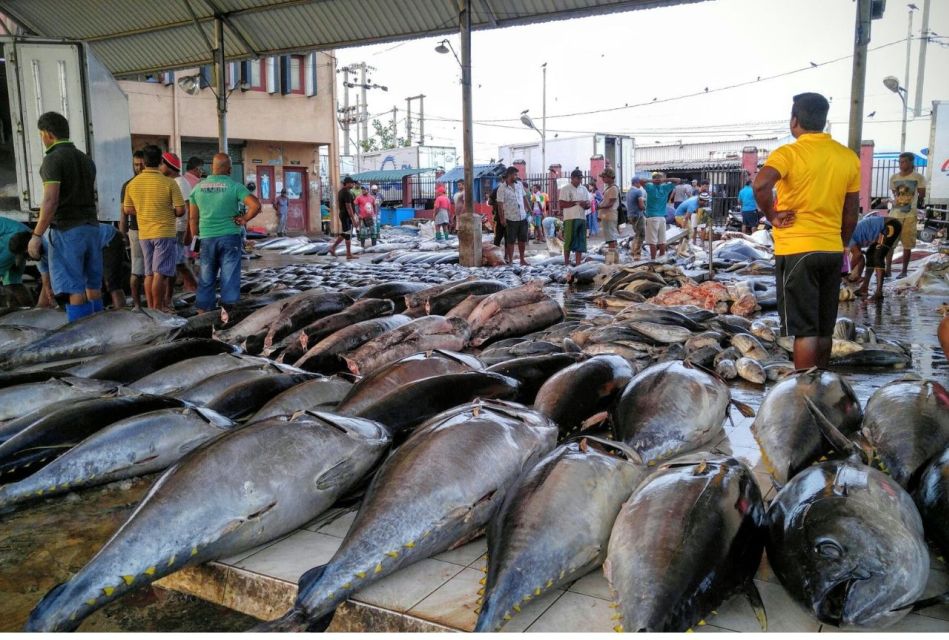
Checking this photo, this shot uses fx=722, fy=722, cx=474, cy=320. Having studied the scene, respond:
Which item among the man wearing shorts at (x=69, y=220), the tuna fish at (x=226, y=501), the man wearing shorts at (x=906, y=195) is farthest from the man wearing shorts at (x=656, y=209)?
the tuna fish at (x=226, y=501)

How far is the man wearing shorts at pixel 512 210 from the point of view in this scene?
14.8 m

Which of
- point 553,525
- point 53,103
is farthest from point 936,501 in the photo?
point 53,103

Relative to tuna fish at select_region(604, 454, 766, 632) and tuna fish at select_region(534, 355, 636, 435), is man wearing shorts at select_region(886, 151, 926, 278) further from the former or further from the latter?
tuna fish at select_region(604, 454, 766, 632)

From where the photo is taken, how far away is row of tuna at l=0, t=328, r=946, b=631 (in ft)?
7.27

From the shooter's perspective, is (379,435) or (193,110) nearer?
(379,435)

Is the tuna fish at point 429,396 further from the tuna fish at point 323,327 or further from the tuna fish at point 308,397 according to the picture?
the tuna fish at point 323,327

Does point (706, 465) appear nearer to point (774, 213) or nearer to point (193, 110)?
point (774, 213)

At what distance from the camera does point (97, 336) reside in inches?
252

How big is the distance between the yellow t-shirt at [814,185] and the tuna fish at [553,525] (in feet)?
8.76

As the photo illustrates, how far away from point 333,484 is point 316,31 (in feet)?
44.8

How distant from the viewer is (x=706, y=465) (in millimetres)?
2658

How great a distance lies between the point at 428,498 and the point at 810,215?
11.2 feet

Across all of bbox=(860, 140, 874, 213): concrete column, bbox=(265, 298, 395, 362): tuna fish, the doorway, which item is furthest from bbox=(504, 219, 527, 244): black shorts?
the doorway

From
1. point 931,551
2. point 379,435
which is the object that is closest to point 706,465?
point 931,551
